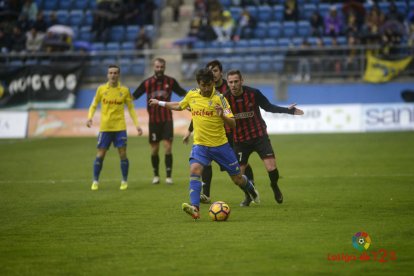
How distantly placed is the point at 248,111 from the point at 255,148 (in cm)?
59

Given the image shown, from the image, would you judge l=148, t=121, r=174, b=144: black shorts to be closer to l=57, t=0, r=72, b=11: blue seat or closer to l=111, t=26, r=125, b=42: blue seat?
l=111, t=26, r=125, b=42: blue seat

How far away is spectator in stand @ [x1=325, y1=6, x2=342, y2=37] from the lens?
29266 millimetres

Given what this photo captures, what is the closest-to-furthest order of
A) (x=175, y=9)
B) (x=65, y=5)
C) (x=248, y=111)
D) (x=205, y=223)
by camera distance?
(x=205, y=223), (x=248, y=111), (x=175, y=9), (x=65, y=5)

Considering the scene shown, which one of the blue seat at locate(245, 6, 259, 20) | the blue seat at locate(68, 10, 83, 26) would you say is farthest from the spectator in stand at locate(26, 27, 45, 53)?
the blue seat at locate(245, 6, 259, 20)

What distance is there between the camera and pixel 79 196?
13.9 metres

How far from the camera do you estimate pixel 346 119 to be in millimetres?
27375

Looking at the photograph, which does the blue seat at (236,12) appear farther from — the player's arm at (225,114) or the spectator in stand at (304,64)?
the player's arm at (225,114)

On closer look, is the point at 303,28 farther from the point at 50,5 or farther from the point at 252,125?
the point at 252,125

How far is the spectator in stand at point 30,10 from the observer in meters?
32.7

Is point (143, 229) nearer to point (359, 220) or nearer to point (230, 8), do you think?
point (359, 220)

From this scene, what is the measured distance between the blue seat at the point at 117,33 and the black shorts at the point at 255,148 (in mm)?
20971

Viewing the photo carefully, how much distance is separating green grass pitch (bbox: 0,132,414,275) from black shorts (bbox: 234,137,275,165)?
79 centimetres

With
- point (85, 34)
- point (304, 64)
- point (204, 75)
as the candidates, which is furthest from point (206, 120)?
Result: point (85, 34)

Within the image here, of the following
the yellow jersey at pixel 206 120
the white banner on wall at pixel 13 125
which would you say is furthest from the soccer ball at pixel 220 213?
the white banner on wall at pixel 13 125
